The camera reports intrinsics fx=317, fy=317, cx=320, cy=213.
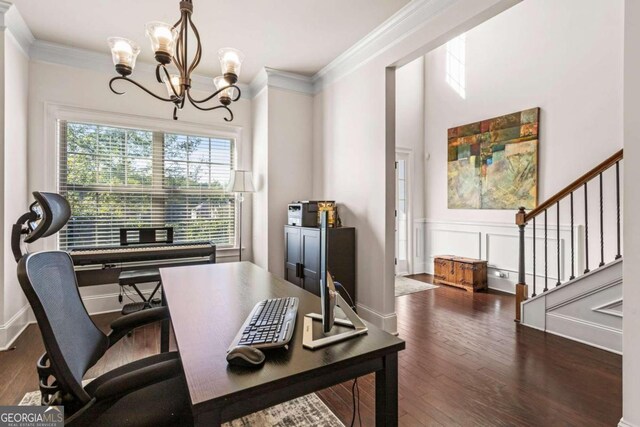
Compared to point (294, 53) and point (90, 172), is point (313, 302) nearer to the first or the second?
point (294, 53)

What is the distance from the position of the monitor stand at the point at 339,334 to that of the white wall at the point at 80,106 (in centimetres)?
334

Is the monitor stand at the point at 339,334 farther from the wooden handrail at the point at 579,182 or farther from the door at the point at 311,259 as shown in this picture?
the wooden handrail at the point at 579,182

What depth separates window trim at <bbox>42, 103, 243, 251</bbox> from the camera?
10.8 ft

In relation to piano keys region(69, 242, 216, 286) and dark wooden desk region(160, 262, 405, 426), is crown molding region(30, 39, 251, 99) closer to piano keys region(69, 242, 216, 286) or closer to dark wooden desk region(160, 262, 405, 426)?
piano keys region(69, 242, 216, 286)

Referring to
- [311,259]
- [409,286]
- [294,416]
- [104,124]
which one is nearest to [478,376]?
[294,416]

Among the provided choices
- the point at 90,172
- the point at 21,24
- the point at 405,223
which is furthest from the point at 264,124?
the point at 405,223

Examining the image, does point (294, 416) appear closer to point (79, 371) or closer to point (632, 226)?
point (79, 371)

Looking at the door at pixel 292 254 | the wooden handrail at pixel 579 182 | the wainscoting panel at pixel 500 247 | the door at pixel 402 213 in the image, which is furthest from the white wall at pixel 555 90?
the door at pixel 292 254

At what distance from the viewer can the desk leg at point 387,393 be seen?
1.02 m

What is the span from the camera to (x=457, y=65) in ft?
17.1

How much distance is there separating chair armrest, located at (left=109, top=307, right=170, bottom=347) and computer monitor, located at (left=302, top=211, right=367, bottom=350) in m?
0.79

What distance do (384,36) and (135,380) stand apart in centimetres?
311

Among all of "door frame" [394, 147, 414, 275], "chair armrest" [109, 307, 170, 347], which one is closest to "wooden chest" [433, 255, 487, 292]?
"door frame" [394, 147, 414, 275]

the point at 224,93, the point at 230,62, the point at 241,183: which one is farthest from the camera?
the point at 241,183
